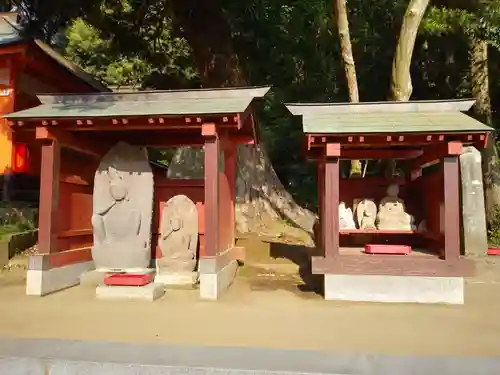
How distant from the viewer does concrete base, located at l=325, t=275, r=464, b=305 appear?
24.2 feet

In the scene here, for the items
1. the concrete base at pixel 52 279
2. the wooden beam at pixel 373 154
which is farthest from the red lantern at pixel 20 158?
the wooden beam at pixel 373 154

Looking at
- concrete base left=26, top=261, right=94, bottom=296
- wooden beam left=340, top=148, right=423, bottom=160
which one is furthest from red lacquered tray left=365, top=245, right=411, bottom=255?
concrete base left=26, top=261, right=94, bottom=296

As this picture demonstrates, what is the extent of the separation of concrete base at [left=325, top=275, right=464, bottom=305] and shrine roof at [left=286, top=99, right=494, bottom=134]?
227 centimetres

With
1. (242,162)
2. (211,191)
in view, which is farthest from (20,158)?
(211,191)

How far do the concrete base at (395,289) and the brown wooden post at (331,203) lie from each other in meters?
0.50

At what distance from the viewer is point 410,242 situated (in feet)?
32.0

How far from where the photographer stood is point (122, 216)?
891cm

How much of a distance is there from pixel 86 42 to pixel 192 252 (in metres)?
16.6

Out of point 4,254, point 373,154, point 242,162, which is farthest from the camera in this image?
point 242,162

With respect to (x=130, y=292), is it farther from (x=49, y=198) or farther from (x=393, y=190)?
(x=393, y=190)

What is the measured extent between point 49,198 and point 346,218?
5.33 meters

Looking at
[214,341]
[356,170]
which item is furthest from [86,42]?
[214,341]

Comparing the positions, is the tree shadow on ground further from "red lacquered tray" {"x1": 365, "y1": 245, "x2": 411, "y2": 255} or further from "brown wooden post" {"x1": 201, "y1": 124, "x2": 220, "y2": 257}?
"brown wooden post" {"x1": 201, "y1": 124, "x2": 220, "y2": 257}

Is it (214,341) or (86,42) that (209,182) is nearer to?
(214,341)
